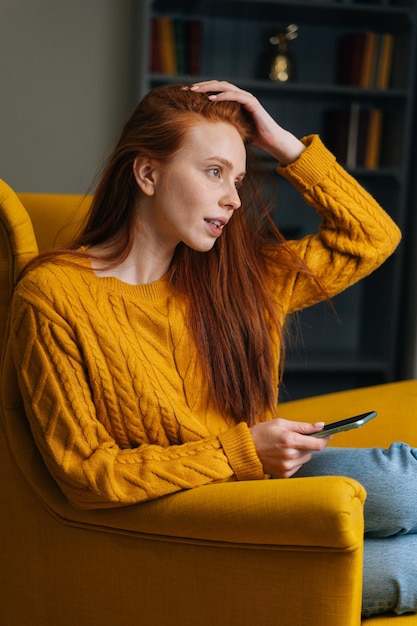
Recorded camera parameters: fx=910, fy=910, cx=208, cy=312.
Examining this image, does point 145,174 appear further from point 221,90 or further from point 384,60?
point 384,60

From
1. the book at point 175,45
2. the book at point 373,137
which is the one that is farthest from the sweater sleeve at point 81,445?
the book at point 373,137

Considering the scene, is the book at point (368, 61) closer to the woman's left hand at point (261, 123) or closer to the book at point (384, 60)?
the book at point (384, 60)

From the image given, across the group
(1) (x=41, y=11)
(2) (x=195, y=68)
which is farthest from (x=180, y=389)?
(1) (x=41, y=11)

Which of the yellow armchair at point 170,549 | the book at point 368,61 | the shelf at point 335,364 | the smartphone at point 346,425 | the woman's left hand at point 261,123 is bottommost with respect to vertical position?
the shelf at point 335,364

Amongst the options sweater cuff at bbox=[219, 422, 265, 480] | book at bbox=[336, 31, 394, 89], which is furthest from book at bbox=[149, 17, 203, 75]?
sweater cuff at bbox=[219, 422, 265, 480]

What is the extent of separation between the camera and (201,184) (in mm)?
1526

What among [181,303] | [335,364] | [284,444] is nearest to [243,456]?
[284,444]

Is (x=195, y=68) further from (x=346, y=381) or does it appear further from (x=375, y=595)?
(x=375, y=595)

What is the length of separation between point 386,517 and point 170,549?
0.35m

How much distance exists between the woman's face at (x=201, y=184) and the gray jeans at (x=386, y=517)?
437 millimetres

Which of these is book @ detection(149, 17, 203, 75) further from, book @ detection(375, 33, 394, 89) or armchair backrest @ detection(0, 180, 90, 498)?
armchair backrest @ detection(0, 180, 90, 498)

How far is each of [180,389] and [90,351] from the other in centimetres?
20

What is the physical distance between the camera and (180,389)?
1583mm

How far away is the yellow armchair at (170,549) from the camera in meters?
1.26
